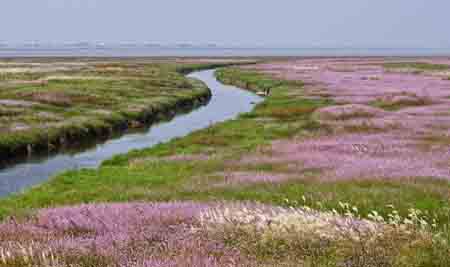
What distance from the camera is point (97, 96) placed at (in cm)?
4950

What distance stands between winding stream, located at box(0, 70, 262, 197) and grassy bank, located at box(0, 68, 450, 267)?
8.48 ft

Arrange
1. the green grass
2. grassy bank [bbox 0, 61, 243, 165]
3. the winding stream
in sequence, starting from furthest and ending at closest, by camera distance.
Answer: grassy bank [bbox 0, 61, 243, 165], the winding stream, the green grass

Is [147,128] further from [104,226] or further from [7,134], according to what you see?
[104,226]

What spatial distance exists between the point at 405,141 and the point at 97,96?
98.5ft

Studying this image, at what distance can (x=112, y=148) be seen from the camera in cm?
3122

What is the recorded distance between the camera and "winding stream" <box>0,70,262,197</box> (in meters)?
23.9

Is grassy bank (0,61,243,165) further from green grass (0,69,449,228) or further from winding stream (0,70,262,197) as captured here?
green grass (0,69,449,228)

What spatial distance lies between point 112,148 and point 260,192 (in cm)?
1614

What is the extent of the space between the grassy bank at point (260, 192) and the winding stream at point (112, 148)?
8.48 ft

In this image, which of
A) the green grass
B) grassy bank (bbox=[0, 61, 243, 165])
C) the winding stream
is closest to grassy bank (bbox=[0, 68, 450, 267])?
the green grass

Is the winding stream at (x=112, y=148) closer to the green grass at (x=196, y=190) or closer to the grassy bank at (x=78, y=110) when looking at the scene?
the grassy bank at (x=78, y=110)

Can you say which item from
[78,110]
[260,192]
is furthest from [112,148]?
[260,192]

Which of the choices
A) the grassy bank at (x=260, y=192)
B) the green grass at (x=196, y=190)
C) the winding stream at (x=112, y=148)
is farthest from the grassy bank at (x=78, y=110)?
the green grass at (x=196, y=190)

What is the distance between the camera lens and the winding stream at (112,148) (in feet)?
78.4
